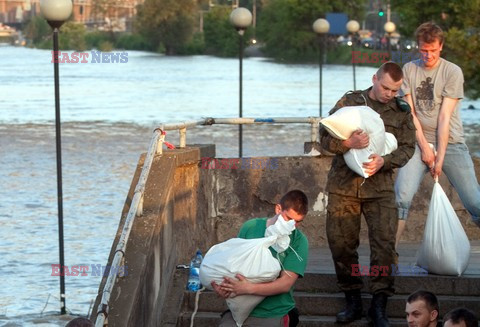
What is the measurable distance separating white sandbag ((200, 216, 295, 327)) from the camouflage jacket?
3.75ft

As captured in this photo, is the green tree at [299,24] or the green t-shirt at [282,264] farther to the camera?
the green tree at [299,24]

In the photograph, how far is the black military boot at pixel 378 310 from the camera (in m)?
8.36

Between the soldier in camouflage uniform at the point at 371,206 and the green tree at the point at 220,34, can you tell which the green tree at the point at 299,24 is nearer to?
the green tree at the point at 220,34

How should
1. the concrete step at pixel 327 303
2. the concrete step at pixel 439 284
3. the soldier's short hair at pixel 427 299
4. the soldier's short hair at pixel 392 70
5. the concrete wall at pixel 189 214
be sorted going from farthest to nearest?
the concrete step at pixel 439 284, the concrete step at pixel 327 303, the soldier's short hair at pixel 392 70, the concrete wall at pixel 189 214, the soldier's short hair at pixel 427 299

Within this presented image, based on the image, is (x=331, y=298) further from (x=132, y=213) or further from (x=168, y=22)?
(x=168, y=22)

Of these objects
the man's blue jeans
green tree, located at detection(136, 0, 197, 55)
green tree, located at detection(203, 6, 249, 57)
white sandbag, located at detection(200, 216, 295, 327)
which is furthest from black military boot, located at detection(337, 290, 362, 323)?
green tree, located at detection(136, 0, 197, 55)

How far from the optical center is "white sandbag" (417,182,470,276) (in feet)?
28.7

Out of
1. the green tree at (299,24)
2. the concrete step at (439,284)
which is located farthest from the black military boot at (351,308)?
the green tree at (299,24)

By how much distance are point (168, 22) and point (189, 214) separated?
6675 inches

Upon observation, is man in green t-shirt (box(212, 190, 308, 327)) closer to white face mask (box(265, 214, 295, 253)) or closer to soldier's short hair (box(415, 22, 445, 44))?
white face mask (box(265, 214, 295, 253))

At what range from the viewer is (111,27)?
199m

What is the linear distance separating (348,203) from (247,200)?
110 inches

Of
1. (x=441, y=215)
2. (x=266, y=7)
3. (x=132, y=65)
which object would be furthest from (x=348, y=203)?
(x=266, y=7)

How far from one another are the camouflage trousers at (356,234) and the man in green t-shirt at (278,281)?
3.10 feet
